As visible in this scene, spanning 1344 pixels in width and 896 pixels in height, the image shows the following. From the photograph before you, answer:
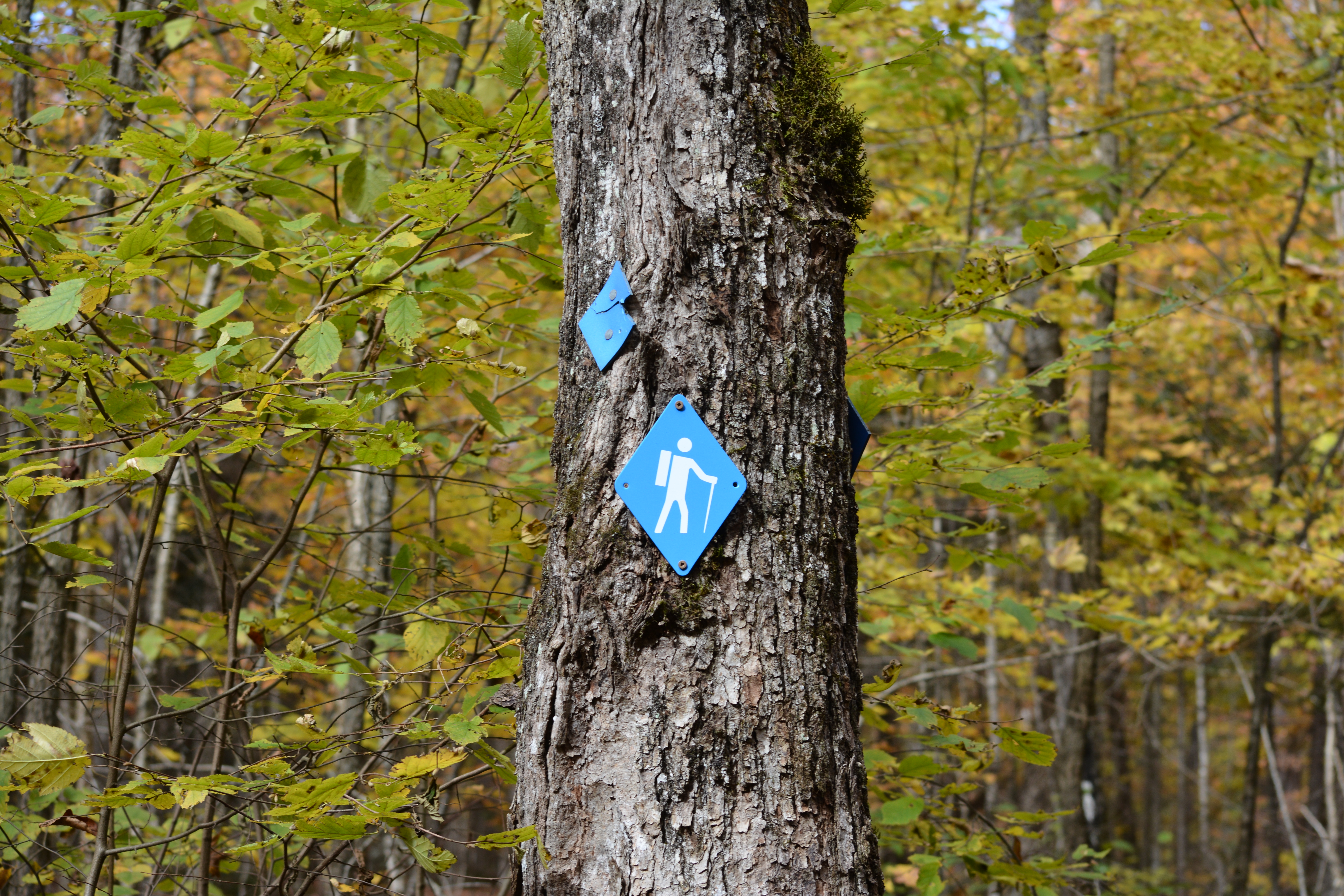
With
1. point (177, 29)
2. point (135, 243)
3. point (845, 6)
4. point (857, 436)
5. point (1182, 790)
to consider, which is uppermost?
point (177, 29)

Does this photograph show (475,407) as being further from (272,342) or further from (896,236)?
(896,236)

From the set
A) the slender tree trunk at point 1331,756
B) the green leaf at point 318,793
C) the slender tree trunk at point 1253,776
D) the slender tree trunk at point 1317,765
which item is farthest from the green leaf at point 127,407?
the slender tree trunk at point 1317,765

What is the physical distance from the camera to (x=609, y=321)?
133 centimetres

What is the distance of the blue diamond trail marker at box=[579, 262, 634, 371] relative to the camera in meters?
1.31

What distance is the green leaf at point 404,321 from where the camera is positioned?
1.70 metres

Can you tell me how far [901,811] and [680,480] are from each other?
132cm

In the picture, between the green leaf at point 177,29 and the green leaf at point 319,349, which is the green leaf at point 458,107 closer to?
the green leaf at point 319,349

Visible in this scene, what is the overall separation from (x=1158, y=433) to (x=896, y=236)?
361 inches

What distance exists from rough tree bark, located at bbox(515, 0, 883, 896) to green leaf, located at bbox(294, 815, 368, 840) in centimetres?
28

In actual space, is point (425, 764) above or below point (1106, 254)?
below

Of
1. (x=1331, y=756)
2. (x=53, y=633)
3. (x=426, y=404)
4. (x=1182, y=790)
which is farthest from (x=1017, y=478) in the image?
(x=1182, y=790)

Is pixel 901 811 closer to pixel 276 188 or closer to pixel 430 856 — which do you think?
pixel 430 856

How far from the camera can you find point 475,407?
85.3 inches

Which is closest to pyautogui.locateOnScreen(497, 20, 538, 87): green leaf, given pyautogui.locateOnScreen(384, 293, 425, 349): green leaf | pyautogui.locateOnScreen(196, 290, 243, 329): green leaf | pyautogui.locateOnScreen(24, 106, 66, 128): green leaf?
pyautogui.locateOnScreen(384, 293, 425, 349): green leaf
